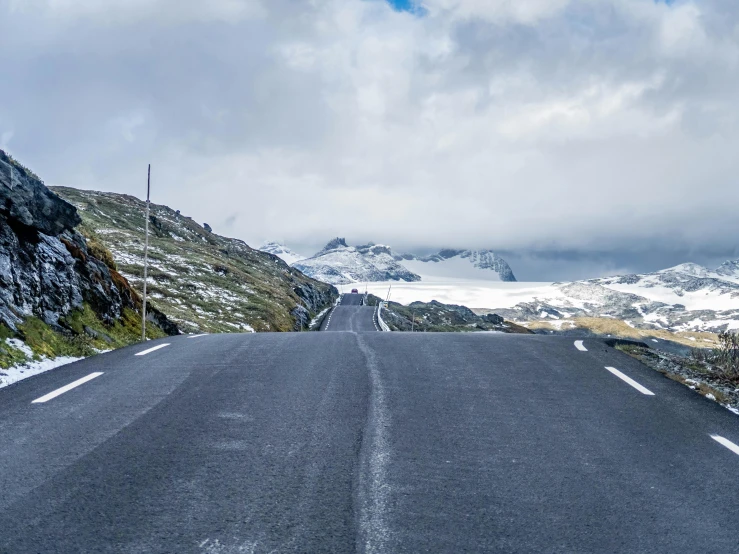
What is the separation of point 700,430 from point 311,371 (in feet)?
18.5

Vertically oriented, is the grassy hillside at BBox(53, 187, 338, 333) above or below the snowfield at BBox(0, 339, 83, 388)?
above

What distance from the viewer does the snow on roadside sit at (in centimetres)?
919

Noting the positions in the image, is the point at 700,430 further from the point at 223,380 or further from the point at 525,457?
the point at 223,380

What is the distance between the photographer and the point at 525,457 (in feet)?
19.0

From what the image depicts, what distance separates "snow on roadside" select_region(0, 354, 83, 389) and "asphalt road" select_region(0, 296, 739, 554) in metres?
0.35

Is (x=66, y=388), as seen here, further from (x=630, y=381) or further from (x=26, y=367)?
(x=630, y=381)

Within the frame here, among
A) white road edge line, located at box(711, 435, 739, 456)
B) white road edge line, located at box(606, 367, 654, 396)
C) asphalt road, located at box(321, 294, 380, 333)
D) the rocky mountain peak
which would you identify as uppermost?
the rocky mountain peak

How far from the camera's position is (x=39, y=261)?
14.4m

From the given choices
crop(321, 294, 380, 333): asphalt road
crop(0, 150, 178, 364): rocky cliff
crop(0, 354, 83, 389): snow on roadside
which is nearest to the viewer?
crop(0, 354, 83, 389): snow on roadside

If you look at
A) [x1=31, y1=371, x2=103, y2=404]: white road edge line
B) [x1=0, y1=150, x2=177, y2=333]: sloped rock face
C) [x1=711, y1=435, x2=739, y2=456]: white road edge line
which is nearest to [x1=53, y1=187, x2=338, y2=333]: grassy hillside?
[x1=0, y1=150, x2=177, y2=333]: sloped rock face

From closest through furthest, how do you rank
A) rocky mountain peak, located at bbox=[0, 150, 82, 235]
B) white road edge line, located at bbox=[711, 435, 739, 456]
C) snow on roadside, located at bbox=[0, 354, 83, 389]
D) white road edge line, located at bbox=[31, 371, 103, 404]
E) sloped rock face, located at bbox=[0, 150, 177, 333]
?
1. white road edge line, located at bbox=[711, 435, 739, 456]
2. white road edge line, located at bbox=[31, 371, 103, 404]
3. snow on roadside, located at bbox=[0, 354, 83, 389]
4. sloped rock face, located at bbox=[0, 150, 177, 333]
5. rocky mountain peak, located at bbox=[0, 150, 82, 235]

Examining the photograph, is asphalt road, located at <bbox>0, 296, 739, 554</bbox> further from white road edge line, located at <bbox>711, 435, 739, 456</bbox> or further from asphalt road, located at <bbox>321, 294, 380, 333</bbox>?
asphalt road, located at <bbox>321, 294, 380, 333</bbox>

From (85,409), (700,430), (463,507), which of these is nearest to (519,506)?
(463,507)

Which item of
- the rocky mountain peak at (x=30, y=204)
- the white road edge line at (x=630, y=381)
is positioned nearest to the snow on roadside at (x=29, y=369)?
the rocky mountain peak at (x=30, y=204)
